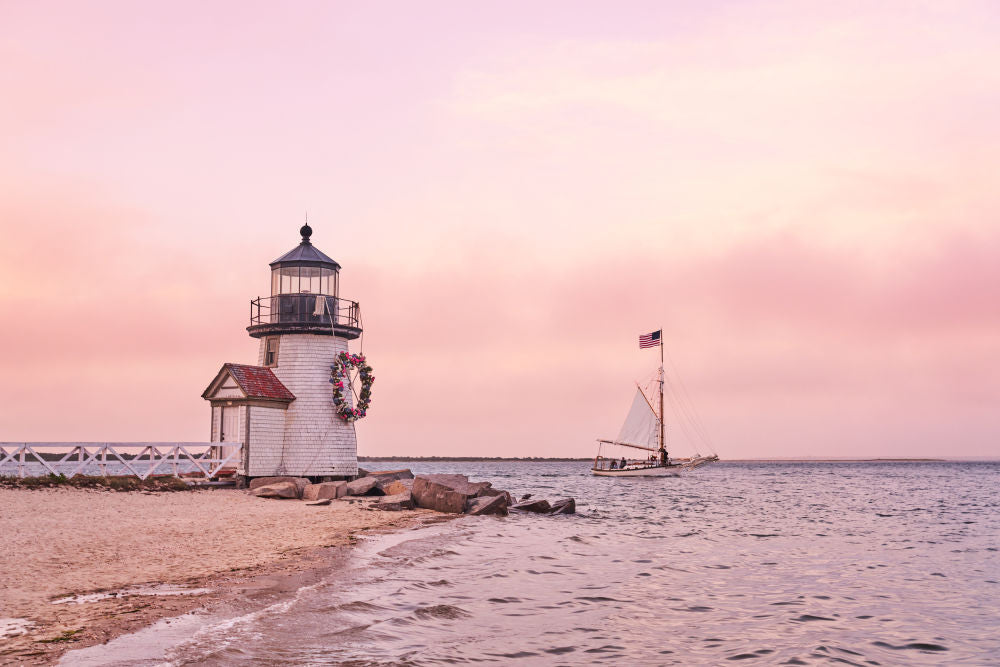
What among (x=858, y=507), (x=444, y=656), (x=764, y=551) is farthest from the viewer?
(x=858, y=507)

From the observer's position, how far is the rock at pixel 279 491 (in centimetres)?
2892

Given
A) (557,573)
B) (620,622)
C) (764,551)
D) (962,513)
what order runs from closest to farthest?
(620,622), (557,573), (764,551), (962,513)

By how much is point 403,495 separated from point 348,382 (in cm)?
730

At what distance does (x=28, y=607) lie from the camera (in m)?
9.78

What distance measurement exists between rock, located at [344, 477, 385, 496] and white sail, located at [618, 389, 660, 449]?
52.3 meters

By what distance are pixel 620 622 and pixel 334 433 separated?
2414 centimetres

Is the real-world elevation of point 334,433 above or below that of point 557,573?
above

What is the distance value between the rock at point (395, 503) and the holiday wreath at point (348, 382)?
6.16 meters

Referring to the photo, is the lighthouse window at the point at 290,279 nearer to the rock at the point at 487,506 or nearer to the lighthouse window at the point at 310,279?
the lighthouse window at the point at 310,279

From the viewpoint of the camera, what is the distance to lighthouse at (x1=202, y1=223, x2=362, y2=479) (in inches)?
1288

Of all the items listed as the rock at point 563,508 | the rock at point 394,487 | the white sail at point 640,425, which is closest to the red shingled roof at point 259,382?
the rock at point 394,487

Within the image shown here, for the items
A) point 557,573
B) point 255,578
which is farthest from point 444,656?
point 557,573

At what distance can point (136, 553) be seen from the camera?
14477 mm

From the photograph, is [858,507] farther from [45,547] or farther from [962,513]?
[45,547]
